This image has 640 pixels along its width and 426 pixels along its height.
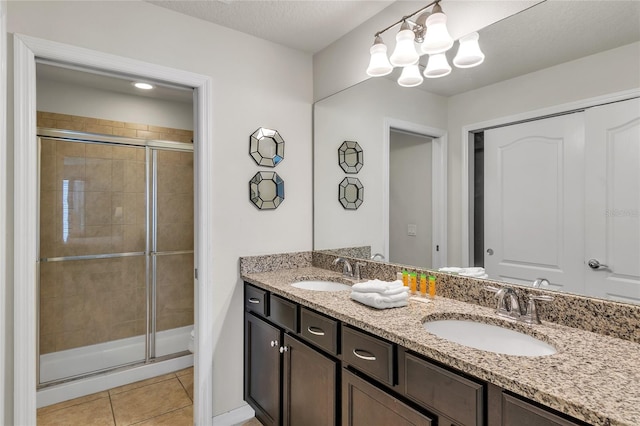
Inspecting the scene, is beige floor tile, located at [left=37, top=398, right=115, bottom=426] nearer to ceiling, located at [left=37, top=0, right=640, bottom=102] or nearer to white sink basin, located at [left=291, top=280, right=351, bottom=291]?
white sink basin, located at [left=291, top=280, right=351, bottom=291]

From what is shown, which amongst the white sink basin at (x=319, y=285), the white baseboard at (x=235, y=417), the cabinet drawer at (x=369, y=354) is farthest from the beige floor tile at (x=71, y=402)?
the cabinet drawer at (x=369, y=354)

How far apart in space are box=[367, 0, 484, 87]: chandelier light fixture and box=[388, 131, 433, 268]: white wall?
0.33 metres

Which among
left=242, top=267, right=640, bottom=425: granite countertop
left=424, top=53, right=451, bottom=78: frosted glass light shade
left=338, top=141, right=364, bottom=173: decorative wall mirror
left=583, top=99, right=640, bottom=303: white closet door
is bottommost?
left=242, top=267, right=640, bottom=425: granite countertop

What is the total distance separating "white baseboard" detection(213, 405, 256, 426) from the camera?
82.4 inches

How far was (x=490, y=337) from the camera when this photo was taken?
1.30 m

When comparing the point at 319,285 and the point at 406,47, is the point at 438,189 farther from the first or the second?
the point at 319,285

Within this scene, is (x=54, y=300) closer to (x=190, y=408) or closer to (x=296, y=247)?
(x=190, y=408)

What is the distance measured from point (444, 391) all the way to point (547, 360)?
0.97ft

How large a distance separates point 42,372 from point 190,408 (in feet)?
4.22

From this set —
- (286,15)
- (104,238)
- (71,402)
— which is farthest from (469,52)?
(71,402)

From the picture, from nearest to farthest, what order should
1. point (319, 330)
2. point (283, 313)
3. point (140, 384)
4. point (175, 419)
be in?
point (319, 330) → point (283, 313) → point (175, 419) → point (140, 384)

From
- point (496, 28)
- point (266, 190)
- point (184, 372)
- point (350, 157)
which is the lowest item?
point (184, 372)

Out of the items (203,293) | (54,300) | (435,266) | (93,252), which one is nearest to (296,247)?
(203,293)

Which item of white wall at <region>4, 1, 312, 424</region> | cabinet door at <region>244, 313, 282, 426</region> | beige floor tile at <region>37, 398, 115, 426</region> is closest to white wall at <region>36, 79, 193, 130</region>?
white wall at <region>4, 1, 312, 424</region>
